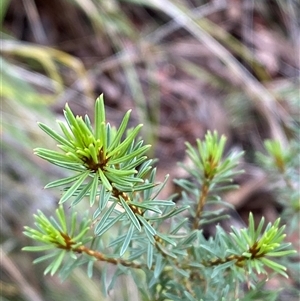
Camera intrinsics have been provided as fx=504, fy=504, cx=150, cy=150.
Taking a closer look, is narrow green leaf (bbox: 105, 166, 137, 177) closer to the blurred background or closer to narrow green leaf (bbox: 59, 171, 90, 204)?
narrow green leaf (bbox: 59, 171, 90, 204)

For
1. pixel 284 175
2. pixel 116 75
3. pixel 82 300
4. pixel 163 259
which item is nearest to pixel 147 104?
pixel 116 75

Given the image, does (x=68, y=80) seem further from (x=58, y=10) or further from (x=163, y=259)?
(x=163, y=259)

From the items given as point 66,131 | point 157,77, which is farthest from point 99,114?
point 157,77

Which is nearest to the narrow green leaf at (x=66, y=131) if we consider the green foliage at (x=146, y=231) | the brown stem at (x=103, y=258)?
the green foliage at (x=146, y=231)

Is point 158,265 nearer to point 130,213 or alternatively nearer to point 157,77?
point 130,213

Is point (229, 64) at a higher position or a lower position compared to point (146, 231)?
higher

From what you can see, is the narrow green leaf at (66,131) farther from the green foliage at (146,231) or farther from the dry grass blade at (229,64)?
the dry grass blade at (229,64)
